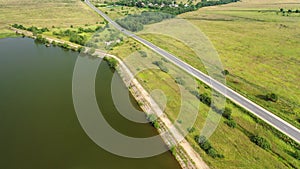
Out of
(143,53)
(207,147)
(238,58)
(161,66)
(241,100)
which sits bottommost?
(207,147)

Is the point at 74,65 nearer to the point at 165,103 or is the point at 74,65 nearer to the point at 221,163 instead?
the point at 165,103

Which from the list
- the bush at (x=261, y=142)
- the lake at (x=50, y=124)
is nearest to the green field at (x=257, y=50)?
the bush at (x=261, y=142)

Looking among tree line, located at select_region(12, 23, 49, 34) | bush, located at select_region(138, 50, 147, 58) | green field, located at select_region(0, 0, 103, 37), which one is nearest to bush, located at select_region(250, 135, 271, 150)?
bush, located at select_region(138, 50, 147, 58)

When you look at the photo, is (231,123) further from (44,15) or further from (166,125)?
(44,15)

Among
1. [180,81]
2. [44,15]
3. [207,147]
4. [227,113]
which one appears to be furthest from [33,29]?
[207,147]

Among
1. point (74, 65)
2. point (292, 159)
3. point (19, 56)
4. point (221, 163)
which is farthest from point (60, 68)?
point (292, 159)

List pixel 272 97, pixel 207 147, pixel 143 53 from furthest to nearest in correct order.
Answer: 1. pixel 143 53
2. pixel 272 97
3. pixel 207 147

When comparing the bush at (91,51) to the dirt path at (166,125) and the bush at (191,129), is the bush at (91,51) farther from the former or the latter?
the bush at (191,129)

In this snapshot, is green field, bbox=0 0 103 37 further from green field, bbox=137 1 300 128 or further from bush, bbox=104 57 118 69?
bush, bbox=104 57 118 69
